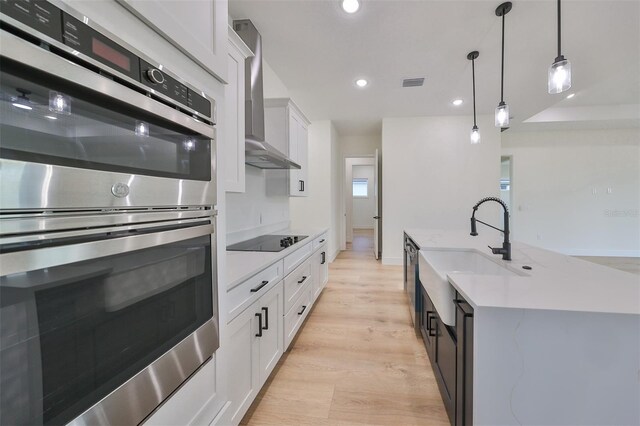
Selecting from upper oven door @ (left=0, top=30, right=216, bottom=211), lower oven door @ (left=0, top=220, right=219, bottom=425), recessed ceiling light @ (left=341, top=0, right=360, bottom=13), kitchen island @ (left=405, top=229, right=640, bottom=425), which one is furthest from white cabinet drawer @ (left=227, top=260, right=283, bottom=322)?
recessed ceiling light @ (left=341, top=0, right=360, bottom=13)

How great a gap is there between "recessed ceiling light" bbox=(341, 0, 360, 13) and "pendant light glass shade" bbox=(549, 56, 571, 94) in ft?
4.91

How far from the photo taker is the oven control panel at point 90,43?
0.44m

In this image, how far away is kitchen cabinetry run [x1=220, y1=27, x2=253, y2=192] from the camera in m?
1.54

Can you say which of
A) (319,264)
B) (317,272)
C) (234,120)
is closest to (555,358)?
(234,120)

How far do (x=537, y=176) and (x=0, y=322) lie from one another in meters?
7.91

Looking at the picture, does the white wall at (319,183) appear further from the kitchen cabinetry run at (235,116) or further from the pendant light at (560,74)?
the pendant light at (560,74)

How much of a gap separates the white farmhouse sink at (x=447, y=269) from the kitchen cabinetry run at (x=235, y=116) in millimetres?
1288

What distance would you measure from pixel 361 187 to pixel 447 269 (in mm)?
9068

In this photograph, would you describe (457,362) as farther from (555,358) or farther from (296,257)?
(296,257)

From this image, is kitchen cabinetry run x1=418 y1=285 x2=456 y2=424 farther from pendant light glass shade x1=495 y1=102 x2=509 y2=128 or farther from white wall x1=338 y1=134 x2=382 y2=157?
white wall x1=338 y1=134 x2=382 y2=157

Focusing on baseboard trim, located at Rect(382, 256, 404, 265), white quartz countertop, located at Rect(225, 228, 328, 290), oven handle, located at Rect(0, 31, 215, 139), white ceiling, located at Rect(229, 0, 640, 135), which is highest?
white ceiling, located at Rect(229, 0, 640, 135)

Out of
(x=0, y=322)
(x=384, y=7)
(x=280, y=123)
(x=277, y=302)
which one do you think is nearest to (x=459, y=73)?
(x=384, y=7)

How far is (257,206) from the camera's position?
2.82 meters

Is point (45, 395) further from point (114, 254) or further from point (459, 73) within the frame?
point (459, 73)
